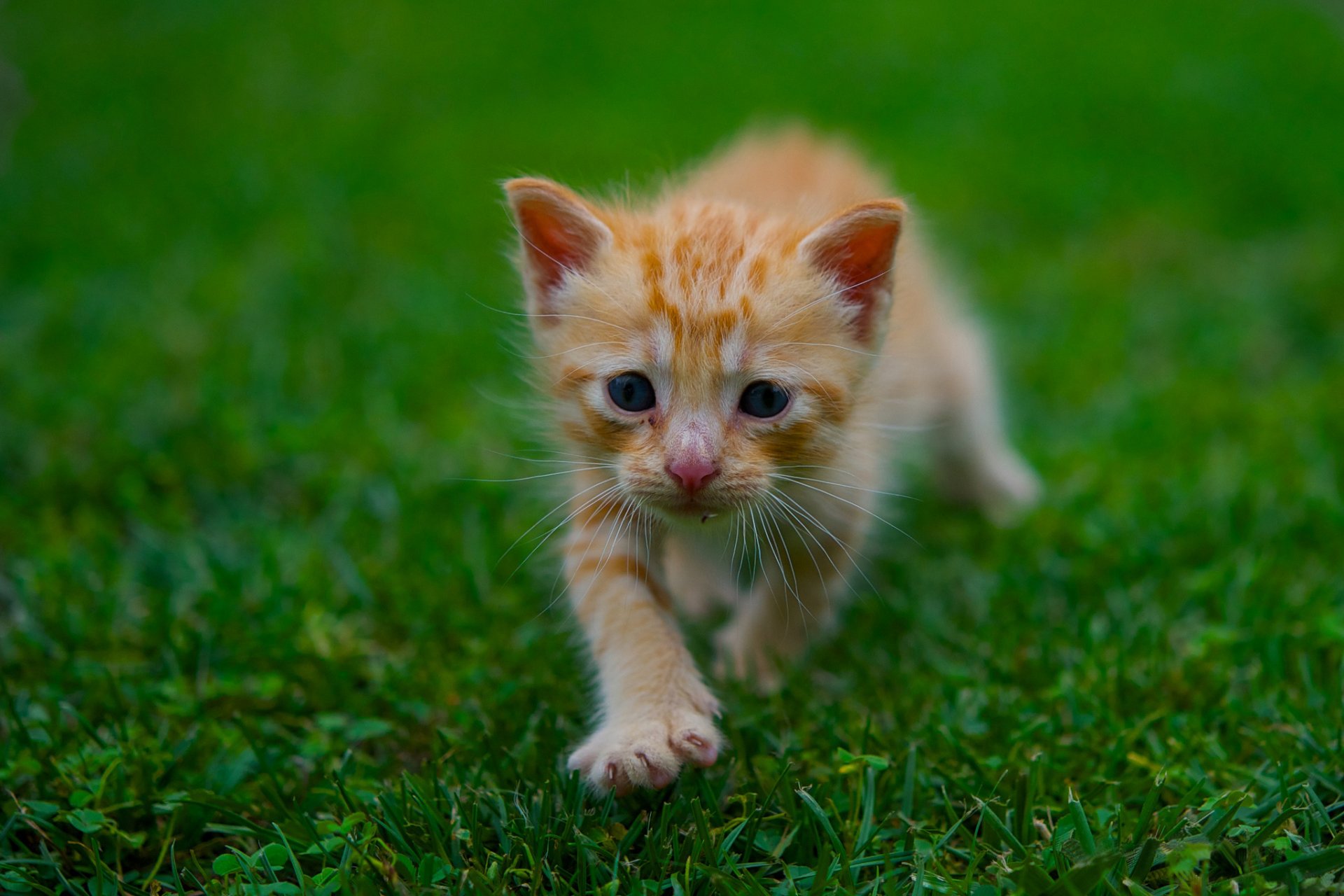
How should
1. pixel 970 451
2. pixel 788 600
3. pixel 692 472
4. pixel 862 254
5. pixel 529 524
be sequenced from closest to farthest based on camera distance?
1. pixel 692 472
2. pixel 862 254
3. pixel 788 600
4. pixel 529 524
5. pixel 970 451

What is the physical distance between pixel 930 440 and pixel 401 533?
1.95 metres

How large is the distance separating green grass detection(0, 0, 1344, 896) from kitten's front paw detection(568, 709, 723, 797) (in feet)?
0.34

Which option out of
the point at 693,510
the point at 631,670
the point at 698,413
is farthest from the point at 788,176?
the point at 631,670

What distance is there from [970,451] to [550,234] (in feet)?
6.52

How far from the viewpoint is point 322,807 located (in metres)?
2.22

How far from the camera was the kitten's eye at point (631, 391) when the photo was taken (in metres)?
2.25

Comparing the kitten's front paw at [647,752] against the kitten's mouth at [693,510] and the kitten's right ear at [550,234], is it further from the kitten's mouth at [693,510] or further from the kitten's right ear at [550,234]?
the kitten's right ear at [550,234]

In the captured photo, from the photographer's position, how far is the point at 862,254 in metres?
2.40

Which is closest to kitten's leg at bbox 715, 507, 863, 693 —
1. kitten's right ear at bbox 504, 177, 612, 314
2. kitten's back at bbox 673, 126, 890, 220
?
kitten's right ear at bbox 504, 177, 612, 314

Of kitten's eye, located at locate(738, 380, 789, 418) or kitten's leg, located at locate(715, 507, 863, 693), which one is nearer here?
kitten's eye, located at locate(738, 380, 789, 418)

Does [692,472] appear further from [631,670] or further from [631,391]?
[631,670]

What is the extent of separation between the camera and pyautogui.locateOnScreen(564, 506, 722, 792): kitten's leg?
2002 millimetres

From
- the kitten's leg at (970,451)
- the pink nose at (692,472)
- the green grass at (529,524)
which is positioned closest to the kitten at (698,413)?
the pink nose at (692,472)

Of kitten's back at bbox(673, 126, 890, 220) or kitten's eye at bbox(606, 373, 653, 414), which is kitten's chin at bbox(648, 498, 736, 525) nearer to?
kitten's eye at bbox(606, 373, 653, 414)
